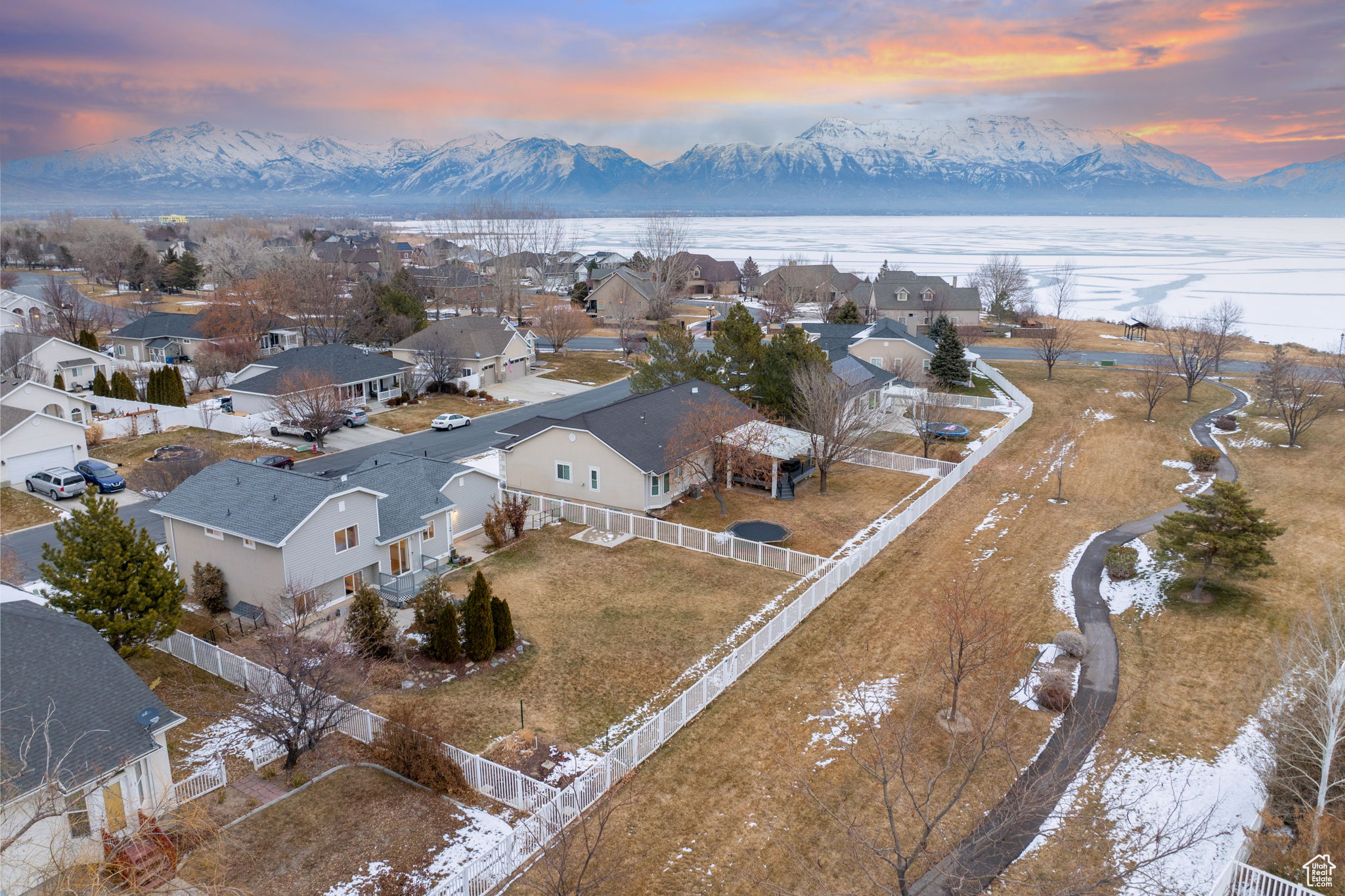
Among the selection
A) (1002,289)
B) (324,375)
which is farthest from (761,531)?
(1002,289)

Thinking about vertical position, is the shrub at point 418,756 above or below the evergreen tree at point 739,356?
below

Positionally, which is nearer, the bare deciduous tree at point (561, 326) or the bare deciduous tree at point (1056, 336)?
the bare deciduous tree at point (1056, 336)

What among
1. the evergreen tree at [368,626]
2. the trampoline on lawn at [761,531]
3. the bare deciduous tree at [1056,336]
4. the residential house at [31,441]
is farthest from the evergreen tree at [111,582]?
the bare deciduous tree at [1056,336]

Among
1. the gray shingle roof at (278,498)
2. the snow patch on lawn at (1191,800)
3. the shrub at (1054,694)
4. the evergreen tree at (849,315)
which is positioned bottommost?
the snow patch on lawn at (1191,800)

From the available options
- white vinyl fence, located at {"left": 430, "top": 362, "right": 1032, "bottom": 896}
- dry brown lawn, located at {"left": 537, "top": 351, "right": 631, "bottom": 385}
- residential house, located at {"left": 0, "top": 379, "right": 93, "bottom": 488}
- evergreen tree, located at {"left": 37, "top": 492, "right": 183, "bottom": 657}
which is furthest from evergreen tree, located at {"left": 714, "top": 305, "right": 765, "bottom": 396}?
residential house, located at {"left": 0, "top": 379, "right": 93, "bottom": 488}

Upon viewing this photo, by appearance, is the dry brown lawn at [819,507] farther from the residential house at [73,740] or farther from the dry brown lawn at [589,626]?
the residential house at [73,740]

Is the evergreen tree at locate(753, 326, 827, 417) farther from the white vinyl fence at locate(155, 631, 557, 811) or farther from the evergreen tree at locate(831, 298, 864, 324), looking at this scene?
the evergreen tree at locate(831, 298, 864, 324)

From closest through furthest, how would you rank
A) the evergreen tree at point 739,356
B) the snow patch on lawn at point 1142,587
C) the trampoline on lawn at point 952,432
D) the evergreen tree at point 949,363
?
the snow patch on lawn at point 1142,587, the evergreen tree at point 739,356, the trampoline on lawn at point 952,432, the evergreen tree at point 949,363
